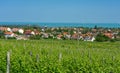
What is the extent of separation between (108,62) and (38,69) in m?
5.45

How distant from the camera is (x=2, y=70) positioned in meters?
14.1

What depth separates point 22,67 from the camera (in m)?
13.6

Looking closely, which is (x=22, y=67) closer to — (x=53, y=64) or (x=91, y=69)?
(x=53, y=64)

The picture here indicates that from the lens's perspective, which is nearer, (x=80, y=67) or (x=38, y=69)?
(x=38, y=69)

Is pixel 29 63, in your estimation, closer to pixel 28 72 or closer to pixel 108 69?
pixel 28 72

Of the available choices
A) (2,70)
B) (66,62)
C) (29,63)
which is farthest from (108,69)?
(2,70)

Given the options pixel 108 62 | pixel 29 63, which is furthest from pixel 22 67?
pixel 108 62

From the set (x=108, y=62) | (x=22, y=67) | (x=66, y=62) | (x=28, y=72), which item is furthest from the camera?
(x=108, y=62)

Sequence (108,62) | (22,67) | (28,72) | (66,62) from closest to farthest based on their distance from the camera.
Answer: (28,72)
(22,67)
(66,62)
(108,62)

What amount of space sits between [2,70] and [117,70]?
4.89m

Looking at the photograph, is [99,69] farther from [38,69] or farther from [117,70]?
[38,69]

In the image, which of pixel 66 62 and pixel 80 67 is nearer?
pixel 80 67

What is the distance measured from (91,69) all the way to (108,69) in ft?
2.31

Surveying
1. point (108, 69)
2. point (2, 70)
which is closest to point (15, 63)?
point (2, 70)
